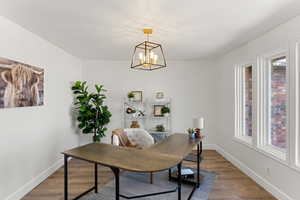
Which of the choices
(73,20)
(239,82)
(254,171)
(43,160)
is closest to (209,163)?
(254,171)

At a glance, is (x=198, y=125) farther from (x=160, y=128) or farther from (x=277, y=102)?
(x=160, y=128)

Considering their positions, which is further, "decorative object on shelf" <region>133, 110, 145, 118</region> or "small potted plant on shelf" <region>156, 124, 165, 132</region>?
"decorative object on shelf" <region>133, 110, 145, 118</region>

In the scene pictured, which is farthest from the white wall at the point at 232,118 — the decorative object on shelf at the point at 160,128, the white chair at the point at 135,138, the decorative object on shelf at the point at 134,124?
the decorative object on shelf at the point at 134,124

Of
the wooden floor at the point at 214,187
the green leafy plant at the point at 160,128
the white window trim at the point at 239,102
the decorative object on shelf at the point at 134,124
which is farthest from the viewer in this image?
the green leafy plant at the point at 160,128

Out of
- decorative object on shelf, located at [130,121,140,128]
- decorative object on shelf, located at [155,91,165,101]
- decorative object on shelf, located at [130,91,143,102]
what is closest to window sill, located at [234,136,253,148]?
decorative object on shelf, located at [155,91,165,101]

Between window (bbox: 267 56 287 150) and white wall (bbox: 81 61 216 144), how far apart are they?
2024mm

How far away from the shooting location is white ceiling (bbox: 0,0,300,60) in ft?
6.65

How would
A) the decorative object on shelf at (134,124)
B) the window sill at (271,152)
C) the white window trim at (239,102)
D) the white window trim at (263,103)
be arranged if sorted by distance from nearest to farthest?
the window sill at (271,152) → the white window trim at (263,103) → the white window trim at (239,102) → the decorative object on shelf at (134,124)

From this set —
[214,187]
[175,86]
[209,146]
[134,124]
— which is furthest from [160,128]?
[214,187]

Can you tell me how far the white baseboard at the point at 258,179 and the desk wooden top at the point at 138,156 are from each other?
132 centimetres

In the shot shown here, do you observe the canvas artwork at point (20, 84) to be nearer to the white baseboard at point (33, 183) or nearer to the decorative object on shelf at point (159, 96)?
the white baseboard at point (33, 183)

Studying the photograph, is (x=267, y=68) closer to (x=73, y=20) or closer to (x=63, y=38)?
(x=73, y=20)

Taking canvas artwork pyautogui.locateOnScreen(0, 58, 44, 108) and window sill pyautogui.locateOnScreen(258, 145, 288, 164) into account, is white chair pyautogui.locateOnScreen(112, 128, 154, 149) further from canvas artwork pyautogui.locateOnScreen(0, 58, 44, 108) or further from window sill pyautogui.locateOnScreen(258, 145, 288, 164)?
window sill pyautogui.locateOnScreen(258, 145, 288, 164)

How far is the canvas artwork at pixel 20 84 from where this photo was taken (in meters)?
2.35
